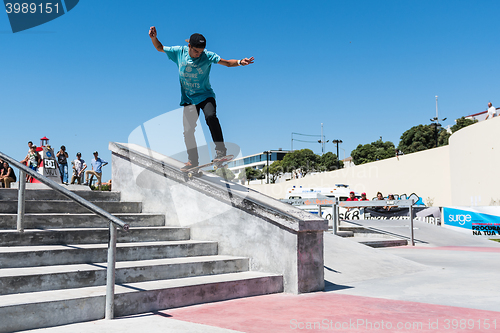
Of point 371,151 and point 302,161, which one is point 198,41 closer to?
point 371,151

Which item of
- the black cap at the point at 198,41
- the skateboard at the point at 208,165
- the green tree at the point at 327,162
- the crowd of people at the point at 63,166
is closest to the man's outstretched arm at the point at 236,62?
the black cap at the point at 198,41

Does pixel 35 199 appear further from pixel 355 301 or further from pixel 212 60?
pixel 355 301

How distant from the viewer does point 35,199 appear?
5.86 meters

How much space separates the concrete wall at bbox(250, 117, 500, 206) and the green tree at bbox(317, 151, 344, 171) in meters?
35.3

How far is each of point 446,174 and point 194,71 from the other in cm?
3538

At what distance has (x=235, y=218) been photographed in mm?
5566

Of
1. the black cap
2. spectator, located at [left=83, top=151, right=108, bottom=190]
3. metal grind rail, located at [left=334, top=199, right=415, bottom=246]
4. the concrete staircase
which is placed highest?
the black cap

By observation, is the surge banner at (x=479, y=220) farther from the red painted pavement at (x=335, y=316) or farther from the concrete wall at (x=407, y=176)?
the concrete wall at (x=407, y=176)

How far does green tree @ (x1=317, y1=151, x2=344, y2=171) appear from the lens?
3723 inches

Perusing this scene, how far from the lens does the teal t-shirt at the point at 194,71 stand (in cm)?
596

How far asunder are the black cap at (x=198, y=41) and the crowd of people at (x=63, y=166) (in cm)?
738

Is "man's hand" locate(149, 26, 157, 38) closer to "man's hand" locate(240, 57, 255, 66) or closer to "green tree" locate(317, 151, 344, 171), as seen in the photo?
"man's hand" locate(240, 57, 255, 66)

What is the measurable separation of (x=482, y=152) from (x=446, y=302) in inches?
1039

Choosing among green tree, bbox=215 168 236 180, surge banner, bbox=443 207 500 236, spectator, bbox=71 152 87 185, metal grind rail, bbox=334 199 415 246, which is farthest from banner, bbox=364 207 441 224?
green tree, bbox=215 168 236 180
